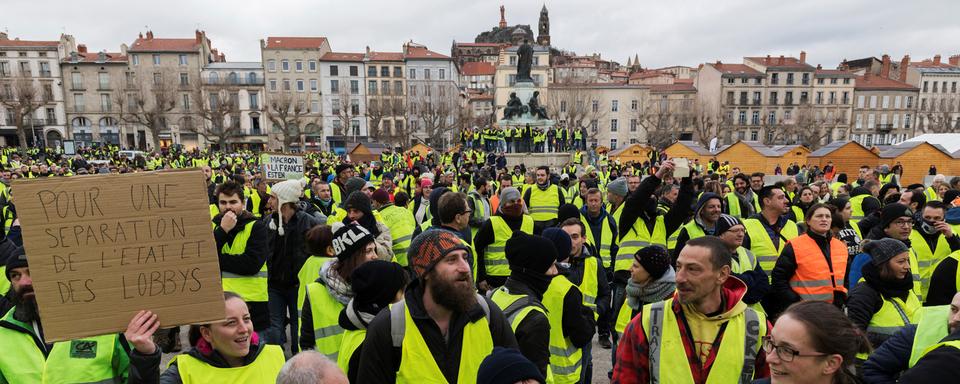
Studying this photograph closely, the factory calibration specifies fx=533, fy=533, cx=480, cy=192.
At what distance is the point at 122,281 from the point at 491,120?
6624cm

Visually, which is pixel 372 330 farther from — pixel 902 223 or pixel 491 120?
pixel 491 120

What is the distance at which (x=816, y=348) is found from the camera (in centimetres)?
197

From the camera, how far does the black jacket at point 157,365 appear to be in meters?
2.24

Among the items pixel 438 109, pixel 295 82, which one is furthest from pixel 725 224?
pixel 295 82

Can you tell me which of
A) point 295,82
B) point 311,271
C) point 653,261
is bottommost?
point 311,271

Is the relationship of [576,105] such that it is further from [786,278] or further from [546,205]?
[786,278]

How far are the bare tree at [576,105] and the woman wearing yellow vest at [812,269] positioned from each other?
56.2 meters

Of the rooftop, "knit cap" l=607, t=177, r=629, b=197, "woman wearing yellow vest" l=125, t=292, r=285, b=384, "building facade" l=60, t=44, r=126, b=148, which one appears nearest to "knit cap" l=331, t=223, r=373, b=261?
"woman wearing yellow vest" l=125, t=292, r=285, b=384

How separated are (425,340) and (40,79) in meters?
77.1

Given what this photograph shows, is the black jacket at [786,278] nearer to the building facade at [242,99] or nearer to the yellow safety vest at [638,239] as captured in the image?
the yellow safety vest at [638,239]

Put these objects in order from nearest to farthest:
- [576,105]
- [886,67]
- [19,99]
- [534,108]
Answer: [534,108] → [19,99] → [576,105] → [886,67]

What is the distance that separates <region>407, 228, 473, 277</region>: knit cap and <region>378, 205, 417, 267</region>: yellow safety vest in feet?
10.7

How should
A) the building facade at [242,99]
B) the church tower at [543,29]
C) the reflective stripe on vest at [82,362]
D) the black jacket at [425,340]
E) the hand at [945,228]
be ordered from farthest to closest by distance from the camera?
the church tower at [543,29], the building facade at [242,99], the hand at [945,228], the reflective stripe on vest at [82,362], the black jacket at [425,340]

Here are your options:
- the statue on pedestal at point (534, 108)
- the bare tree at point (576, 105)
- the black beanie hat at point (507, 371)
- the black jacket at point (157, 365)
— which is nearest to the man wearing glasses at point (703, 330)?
the black beanie hat at point (507, 371)
